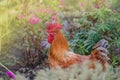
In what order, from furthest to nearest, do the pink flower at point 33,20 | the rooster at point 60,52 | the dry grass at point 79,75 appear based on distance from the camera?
the pink flower at point 33,20, the rooster at point 60,52, the dry grass at point 79,75

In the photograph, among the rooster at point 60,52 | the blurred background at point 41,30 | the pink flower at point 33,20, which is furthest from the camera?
the pink flower at point 33,20

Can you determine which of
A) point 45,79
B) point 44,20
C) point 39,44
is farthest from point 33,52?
point 45,79

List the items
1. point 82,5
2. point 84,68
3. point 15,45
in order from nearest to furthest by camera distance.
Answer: point 84,68, point 15,45, point 82,5

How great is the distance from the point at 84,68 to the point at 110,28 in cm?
336

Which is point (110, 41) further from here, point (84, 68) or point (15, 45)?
point (84, 68)

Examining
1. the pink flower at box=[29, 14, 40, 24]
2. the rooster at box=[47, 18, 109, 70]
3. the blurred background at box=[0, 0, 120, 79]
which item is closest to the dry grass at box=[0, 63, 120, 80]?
the rooster at box=[47, 18, 109, 70]

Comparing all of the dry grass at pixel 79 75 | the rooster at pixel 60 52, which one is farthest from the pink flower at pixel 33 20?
the dry grass at pixel 79 75

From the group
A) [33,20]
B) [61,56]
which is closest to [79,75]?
[61,56]

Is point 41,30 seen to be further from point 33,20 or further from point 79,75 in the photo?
point 79,75

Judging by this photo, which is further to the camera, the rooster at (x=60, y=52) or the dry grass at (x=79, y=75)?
the rooster at (x=60, y=52)

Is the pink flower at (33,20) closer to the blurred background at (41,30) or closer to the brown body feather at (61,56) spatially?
the blurred background at (41,30)

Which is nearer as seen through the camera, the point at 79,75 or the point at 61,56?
the point at 79,75

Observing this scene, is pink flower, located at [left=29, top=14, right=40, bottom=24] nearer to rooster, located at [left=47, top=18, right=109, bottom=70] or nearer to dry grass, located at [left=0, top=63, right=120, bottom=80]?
rooster, located at [left=47, top=18, right=109, bottom=70]

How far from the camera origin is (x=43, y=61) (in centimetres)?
657
